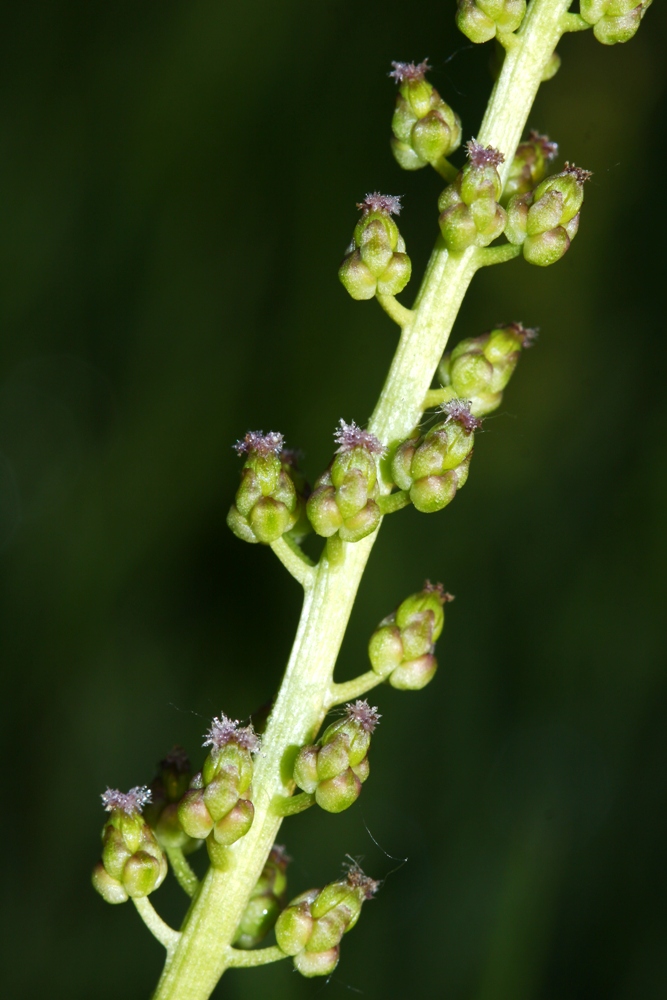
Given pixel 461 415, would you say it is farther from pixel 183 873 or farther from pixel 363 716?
pixel 183 873

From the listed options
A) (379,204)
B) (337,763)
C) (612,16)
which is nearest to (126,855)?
(337,763)

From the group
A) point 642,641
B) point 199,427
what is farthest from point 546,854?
point 199,427

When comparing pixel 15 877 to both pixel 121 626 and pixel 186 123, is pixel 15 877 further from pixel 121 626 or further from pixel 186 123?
pixel 186 123

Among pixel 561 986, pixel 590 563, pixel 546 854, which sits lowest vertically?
pixel 561 986

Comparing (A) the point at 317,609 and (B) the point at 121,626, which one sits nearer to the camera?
(A) the point at 317,609

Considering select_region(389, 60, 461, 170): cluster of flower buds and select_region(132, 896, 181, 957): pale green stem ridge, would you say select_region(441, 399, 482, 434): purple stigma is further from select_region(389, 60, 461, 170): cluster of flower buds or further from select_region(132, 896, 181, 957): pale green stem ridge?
select_region(132, 896, 181, 957): pale green stem ridge

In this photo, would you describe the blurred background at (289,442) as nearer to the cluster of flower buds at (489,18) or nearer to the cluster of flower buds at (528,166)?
the cluster of flower buds at (528,166)

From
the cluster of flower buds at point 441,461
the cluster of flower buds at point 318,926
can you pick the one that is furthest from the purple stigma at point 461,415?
the cluster of flower buds at point 318,926
